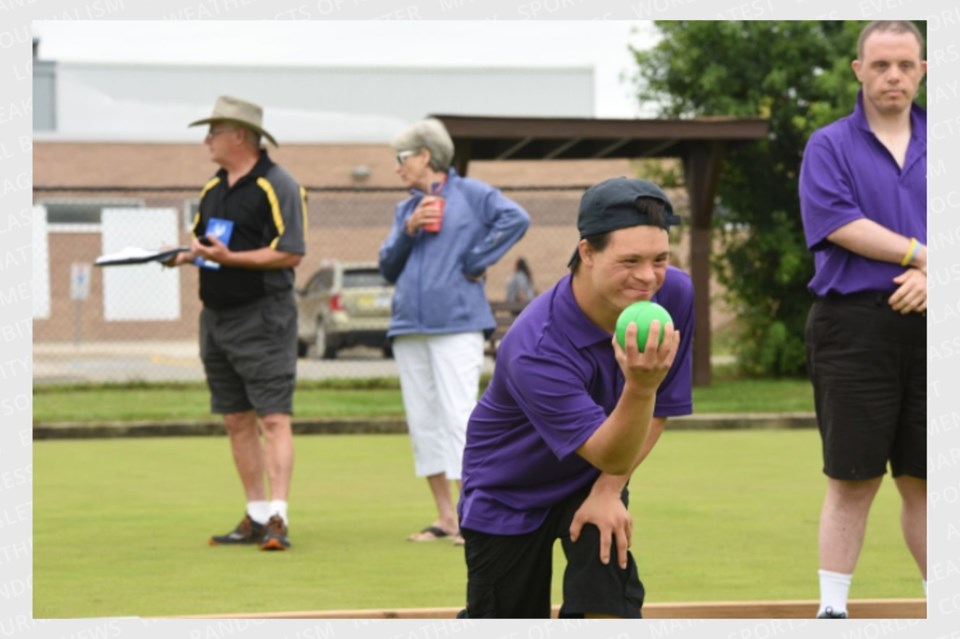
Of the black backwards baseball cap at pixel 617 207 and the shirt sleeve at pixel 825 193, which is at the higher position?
the shirt sleeve at pixel 825 193

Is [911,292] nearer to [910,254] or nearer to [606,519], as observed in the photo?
[910,254]

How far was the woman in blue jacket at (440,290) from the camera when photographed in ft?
25.3

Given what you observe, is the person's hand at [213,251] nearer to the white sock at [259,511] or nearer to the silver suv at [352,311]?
the white sock at [259,511]

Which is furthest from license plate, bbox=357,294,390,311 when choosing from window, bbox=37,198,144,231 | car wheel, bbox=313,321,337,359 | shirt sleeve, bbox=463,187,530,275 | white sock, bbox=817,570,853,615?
white sock, bbox=817,570,853,615

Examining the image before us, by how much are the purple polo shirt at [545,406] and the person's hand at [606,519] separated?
5.2 inches

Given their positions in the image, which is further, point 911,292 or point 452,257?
point 452,257

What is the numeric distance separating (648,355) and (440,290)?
13.5 feet

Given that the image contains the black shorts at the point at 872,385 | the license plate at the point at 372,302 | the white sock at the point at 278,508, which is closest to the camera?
the black shorts at the point at 872,385

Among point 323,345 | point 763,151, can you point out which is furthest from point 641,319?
point 323,345

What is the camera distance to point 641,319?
362 centimetres

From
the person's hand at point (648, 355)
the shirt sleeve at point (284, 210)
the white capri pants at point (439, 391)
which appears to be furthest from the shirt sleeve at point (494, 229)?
the person's hand at point (648, 355)

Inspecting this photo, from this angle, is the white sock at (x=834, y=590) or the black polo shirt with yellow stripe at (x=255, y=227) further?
the black polo shirt with yellow stripe at (x=255, y=227)

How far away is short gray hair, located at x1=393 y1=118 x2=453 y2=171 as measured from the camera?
7762mm

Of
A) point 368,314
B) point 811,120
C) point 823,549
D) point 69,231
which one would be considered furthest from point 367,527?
point 69,231
